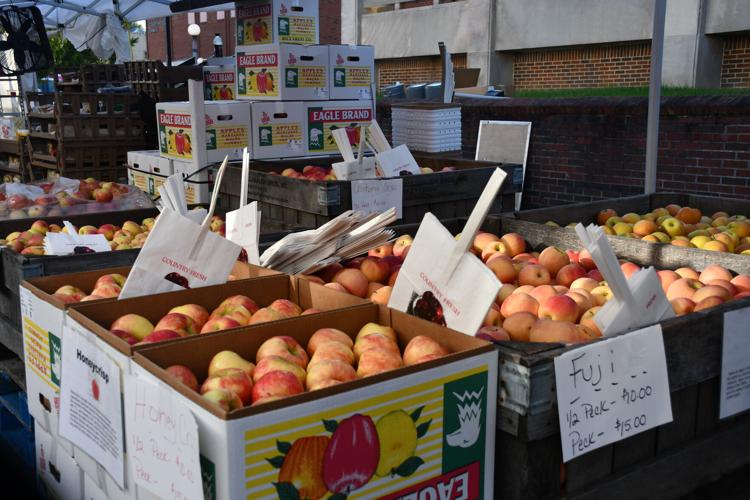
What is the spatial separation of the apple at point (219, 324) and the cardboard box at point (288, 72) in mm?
3873

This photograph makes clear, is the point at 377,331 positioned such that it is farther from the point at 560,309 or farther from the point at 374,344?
the point at 560,309

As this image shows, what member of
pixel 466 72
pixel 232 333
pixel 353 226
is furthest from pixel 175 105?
pixel 466 72

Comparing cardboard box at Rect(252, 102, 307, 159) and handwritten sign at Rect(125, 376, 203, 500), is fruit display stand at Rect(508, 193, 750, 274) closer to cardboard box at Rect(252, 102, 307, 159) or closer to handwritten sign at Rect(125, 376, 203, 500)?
handwritten sign at Rect(125, 376, 203, 500)

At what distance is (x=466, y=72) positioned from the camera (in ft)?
53.0

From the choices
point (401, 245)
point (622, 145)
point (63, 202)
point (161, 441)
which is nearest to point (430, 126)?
point (622, 145)

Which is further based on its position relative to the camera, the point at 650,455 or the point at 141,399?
the point at 650,455

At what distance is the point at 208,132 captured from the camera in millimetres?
5348

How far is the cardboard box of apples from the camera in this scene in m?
2.21

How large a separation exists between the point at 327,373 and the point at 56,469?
1227mm

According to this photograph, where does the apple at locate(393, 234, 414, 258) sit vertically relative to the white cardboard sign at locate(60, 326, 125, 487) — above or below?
above

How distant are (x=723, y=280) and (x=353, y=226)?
4.15 feet

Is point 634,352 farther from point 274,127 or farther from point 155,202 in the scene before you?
point 274,127

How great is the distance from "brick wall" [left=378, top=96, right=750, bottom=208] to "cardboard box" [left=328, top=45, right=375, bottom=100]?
2.88 m

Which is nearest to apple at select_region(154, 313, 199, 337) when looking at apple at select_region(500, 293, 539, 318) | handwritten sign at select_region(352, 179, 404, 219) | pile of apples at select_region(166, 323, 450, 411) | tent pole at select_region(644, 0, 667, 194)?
pile of apples at select_region(166, 323, 450, 411)
